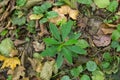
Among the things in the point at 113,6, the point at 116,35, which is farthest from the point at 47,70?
the point at 113,6

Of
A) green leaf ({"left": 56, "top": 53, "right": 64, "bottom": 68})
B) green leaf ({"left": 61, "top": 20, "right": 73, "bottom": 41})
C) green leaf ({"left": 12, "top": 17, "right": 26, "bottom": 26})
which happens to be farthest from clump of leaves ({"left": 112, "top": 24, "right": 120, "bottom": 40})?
green leaf ({"left": 12, "top": 17, "right": 26, "bottom": 26})

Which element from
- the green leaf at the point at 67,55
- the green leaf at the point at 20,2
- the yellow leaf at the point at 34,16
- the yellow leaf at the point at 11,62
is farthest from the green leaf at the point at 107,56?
the green leaf at the point at 20,2

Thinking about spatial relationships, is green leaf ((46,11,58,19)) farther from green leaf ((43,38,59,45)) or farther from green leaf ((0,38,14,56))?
green leaf ((0,38,14,56))

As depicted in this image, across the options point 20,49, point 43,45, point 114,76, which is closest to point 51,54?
point 43,45

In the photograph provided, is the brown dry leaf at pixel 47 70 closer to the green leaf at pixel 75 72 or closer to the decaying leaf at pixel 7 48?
the green leaf at pixel 75 72

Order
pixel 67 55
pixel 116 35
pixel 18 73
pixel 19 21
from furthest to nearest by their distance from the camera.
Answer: pixel 19 21
pixel 18 73
pixel 116 35
pixel 67 55

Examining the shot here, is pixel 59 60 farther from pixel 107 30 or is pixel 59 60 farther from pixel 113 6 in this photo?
pixel 113 6
